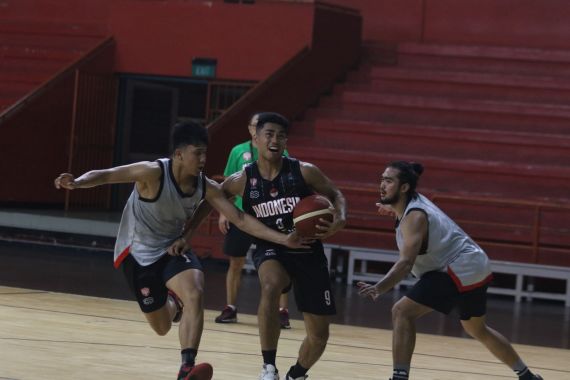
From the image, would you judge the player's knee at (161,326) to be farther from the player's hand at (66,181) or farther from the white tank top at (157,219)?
the player's hand at (66,181)

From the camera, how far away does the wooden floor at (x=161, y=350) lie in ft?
25.1

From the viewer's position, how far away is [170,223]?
24.3ft

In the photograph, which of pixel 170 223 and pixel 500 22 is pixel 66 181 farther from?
pixel 500 22

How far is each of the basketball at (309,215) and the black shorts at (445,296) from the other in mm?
743

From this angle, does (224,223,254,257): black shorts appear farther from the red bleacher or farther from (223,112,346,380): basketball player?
the red bleacher

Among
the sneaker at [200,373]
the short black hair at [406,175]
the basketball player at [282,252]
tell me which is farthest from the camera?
the short black hair at [406,175]

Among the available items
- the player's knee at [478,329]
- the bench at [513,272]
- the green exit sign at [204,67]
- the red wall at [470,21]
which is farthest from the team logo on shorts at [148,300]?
the red wall at [470,21]

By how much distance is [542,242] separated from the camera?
48.1 ft

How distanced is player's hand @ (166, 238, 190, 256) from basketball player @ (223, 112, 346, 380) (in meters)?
0.45

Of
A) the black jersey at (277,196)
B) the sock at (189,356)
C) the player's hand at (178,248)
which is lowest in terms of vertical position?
the sock at (189,356)

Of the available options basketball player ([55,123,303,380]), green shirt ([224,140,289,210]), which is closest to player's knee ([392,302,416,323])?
basketball player ([55,123,303,380])

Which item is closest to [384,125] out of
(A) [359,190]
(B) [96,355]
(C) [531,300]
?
(A) [359,190]

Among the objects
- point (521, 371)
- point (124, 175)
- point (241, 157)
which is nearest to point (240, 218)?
point (124, 175)

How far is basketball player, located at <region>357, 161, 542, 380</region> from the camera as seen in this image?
7.09 meters
